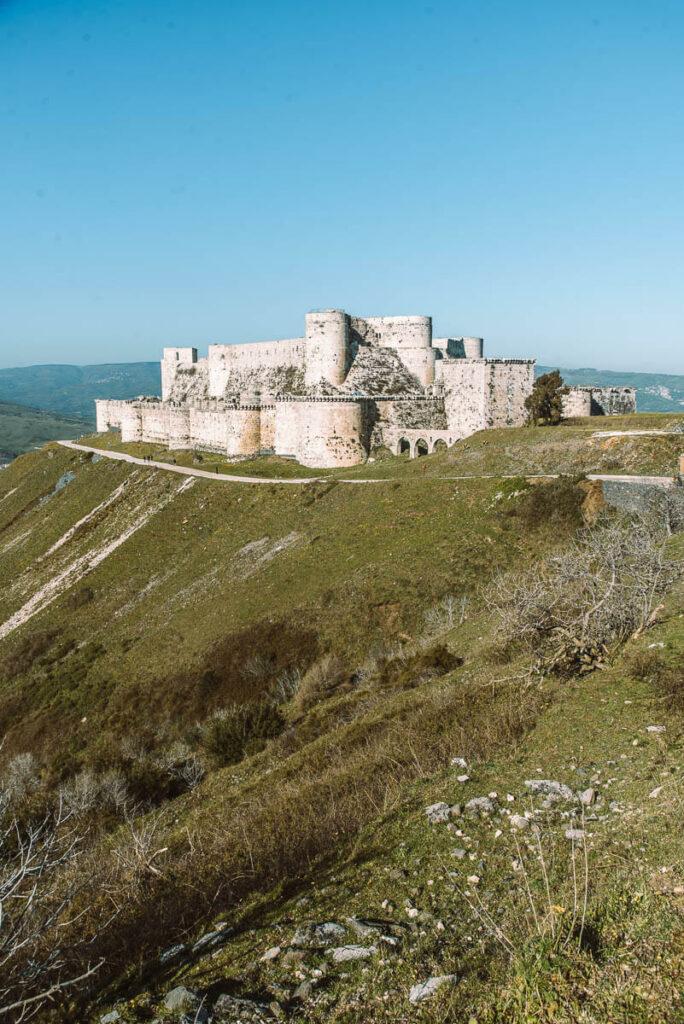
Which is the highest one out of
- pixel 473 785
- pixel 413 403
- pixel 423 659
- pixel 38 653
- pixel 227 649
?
pixel 413 403

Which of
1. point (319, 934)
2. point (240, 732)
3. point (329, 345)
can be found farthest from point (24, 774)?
point (329, 345)

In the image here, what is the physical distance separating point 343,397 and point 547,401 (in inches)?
516

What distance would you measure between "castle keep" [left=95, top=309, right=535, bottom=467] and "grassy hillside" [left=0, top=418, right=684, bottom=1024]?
1086cm

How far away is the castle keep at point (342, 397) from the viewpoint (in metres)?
51.1

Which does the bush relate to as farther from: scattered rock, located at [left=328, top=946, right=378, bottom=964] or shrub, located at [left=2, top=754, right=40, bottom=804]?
scattered rock, located at [left=328, top=946, right=378, bottom=964]

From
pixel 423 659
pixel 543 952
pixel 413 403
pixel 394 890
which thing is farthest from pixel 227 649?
pixel 413 403

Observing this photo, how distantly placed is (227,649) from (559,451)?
21.0 meters

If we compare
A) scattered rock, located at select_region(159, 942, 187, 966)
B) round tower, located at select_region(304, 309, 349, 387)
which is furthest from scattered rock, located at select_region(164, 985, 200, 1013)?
round tower, located at select_region(304, 309, 349, 387)

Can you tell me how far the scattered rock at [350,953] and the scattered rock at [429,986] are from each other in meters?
0.63

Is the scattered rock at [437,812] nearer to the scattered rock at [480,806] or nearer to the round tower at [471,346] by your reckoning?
the scattered rock at [480,806]

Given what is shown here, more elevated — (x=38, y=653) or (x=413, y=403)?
(x=413, y=403)

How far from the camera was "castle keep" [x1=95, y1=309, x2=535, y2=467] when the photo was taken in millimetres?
51062

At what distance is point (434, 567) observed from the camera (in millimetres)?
29531

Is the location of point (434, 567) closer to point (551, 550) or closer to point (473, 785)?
point (551, 550)
